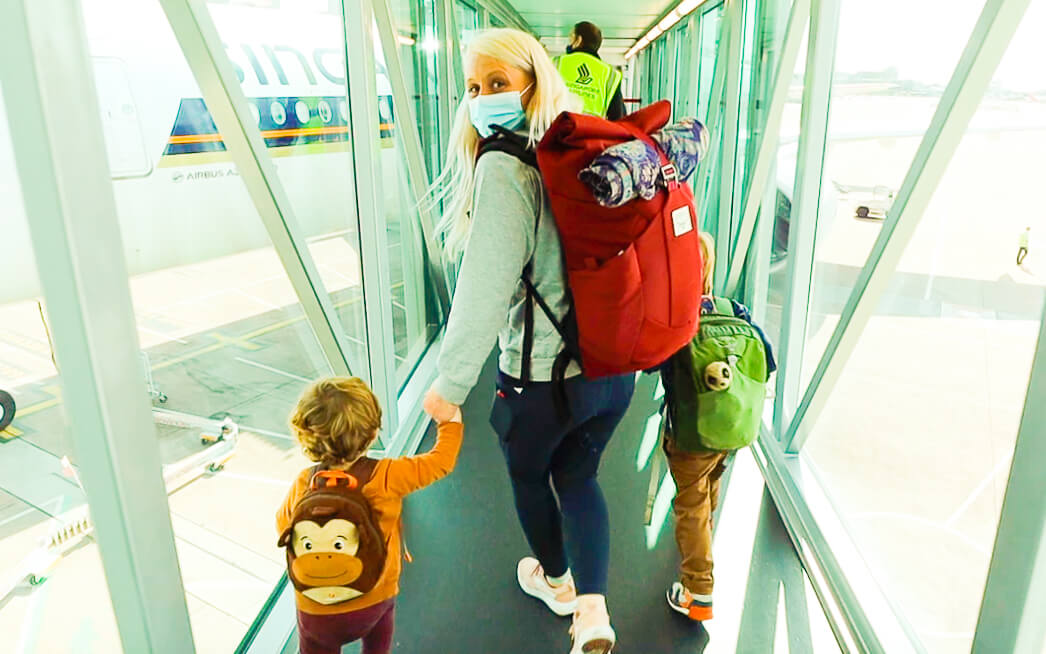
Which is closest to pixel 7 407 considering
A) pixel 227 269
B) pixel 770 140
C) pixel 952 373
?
pixel 227 269

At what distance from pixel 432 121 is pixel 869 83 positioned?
3.12 m

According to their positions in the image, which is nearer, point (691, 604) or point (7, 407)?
point (7, 407)

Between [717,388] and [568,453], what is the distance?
543mm

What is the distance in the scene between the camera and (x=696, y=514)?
231 cm

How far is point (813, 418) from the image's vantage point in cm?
293

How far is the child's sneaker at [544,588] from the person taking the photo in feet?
7.62

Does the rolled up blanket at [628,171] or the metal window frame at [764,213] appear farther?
the metal window frame at [764,213]

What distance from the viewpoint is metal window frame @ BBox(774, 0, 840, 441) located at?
9.60ft

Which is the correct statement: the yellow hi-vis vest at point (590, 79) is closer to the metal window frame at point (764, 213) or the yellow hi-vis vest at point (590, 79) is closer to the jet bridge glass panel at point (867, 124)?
the metal window frame at point (764, 213)

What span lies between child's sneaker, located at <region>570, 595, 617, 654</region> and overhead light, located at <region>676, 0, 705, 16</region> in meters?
6.37

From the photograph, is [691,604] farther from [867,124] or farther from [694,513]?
[867,124]

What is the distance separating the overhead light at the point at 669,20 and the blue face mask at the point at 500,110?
6746mm

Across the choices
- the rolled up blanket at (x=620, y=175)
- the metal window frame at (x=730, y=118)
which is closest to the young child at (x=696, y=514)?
the rolled up blanket at (x=620, y=175)

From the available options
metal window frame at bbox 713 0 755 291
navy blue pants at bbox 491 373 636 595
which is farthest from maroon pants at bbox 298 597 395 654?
metal window frame at bbox 713 0 755 291
